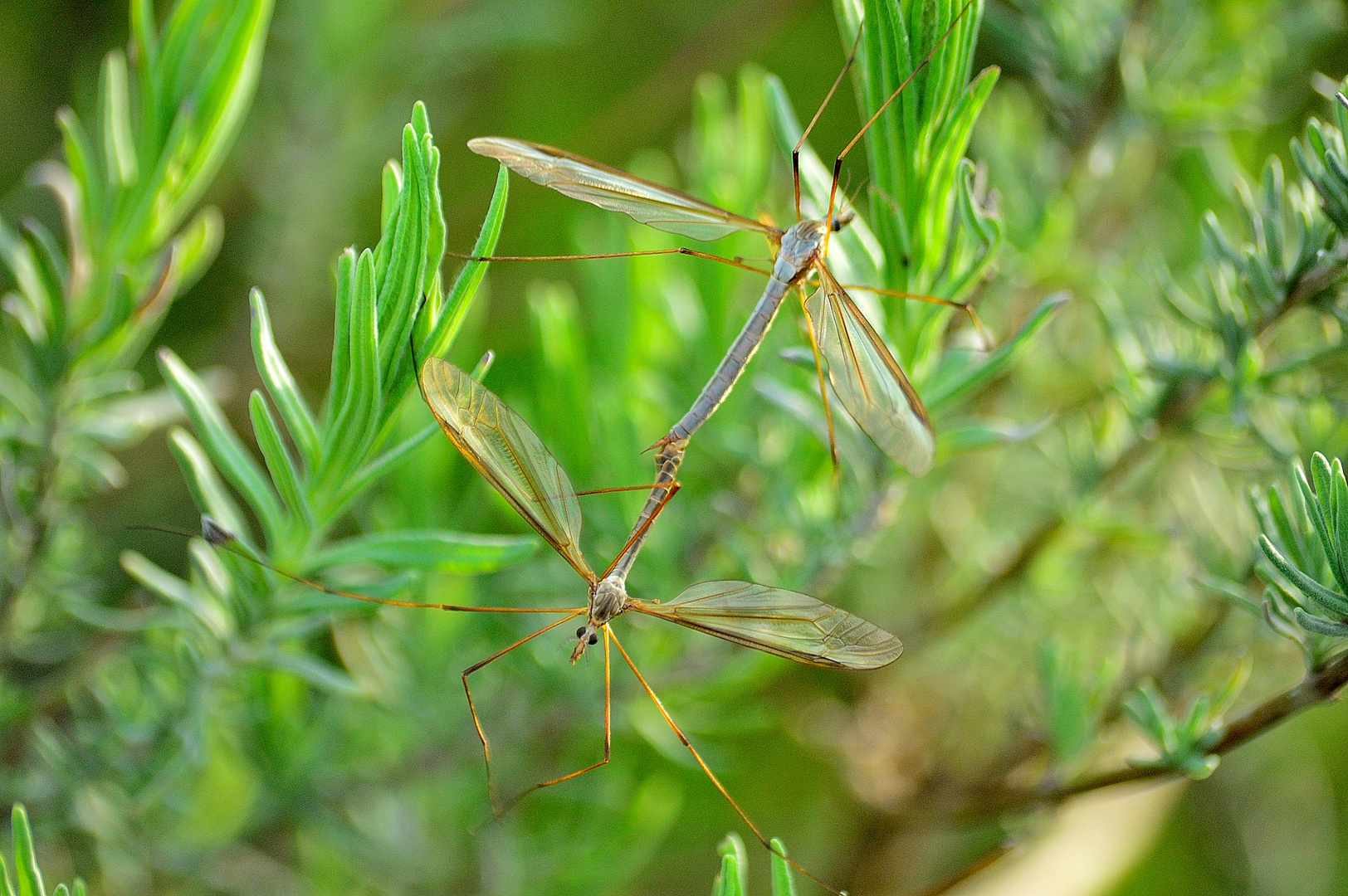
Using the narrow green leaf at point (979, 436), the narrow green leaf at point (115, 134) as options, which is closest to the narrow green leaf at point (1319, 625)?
the narrow green leaf at point (979, 436)

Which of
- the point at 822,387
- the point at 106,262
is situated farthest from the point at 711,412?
the point at 106,262

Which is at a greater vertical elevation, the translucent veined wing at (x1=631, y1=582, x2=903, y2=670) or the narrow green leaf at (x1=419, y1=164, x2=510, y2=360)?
the narrow green leaf at (x1=419, y1=164, x2=510, y2=360)

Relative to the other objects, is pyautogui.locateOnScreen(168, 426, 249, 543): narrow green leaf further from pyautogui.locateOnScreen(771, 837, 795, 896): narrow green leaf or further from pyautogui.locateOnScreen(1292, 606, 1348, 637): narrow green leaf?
pyautogui.locateOnScreen(1292, 606, 1348, 637): narrow green leaf

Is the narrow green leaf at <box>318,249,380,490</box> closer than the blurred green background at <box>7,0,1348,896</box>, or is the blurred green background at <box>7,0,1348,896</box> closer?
the narrow green leaf at <box>318,249,380,490</box>

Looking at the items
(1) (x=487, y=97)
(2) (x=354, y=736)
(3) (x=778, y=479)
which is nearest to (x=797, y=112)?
(1) (x=487, y=97)

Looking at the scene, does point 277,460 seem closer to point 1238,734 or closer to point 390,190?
point 390,190

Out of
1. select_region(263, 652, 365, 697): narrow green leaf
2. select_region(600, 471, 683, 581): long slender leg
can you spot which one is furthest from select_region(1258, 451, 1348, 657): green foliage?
select_region(263, 652, 365, 697): narrow green leaf
